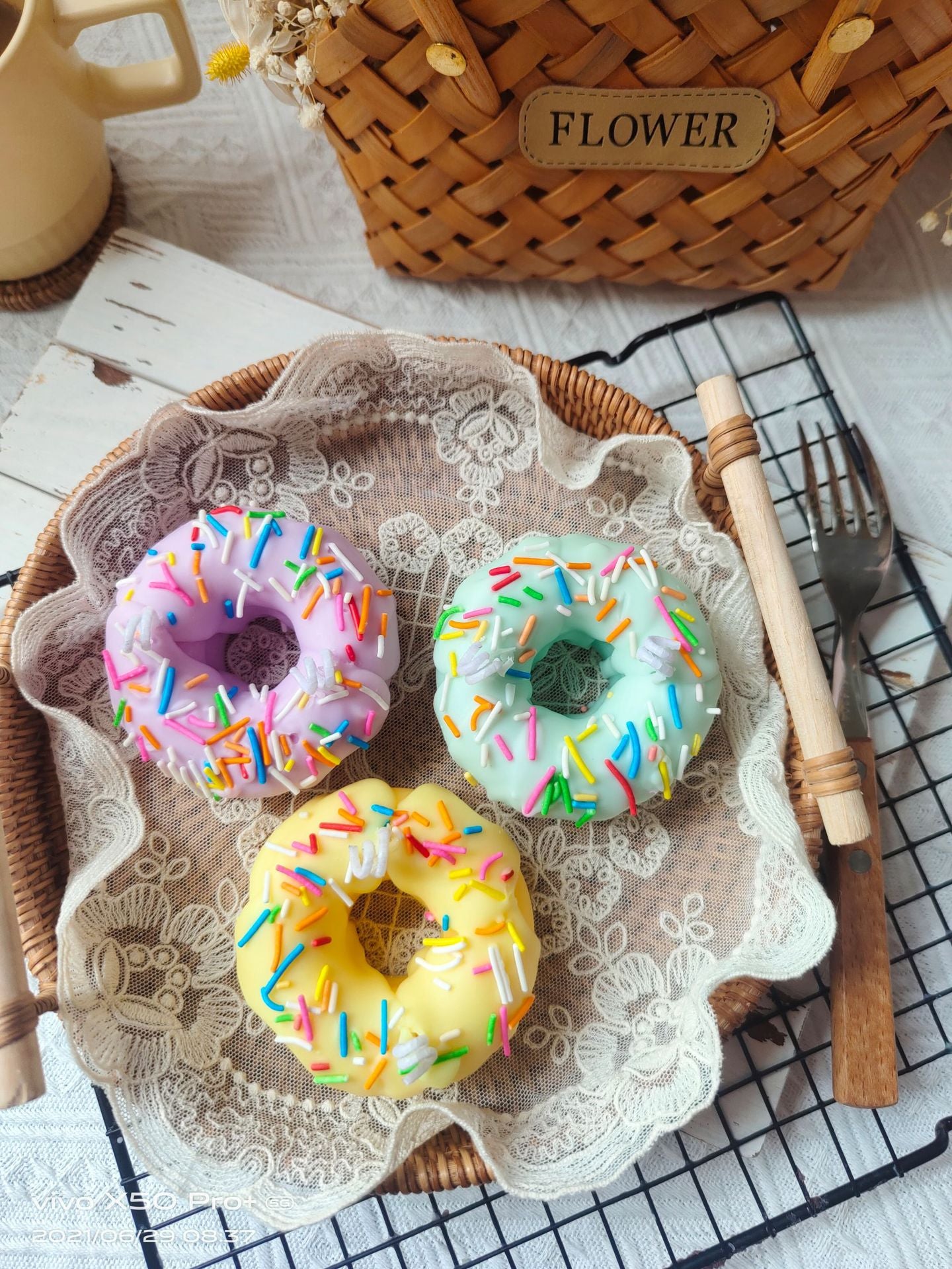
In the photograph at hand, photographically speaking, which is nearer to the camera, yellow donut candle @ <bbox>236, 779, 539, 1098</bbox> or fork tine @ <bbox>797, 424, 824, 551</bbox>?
yellow donut candle @ <bbox>236, 779, 539, 1098</bbox>

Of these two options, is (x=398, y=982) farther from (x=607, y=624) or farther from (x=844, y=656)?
(x=844, y=656)

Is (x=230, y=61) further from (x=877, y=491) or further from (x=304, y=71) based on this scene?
(x=877, y=491)

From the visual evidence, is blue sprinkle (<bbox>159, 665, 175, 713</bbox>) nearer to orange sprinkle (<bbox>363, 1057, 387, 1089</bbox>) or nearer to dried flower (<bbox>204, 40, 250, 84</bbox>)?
orange sprinkle (<bbox>363, 1057, 387, 1089</bbox>)

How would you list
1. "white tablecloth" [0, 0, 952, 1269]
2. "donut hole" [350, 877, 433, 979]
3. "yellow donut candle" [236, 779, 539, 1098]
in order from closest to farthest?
"yellow donut candle" [236, 779, 539, 1098] < "donut hole" [350, 877, 433, 979] < "white tablecloth" [0, 0, 952, 1269]

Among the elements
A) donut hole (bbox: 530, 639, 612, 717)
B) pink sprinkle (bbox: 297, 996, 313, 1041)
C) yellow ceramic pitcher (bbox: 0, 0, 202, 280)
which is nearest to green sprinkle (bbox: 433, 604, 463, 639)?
donut hole (bbox: 530, 639, 612, 717)

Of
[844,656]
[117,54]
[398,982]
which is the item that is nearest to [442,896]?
[398,982]

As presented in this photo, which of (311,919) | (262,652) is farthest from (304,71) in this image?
(311,919)

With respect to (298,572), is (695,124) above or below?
above
